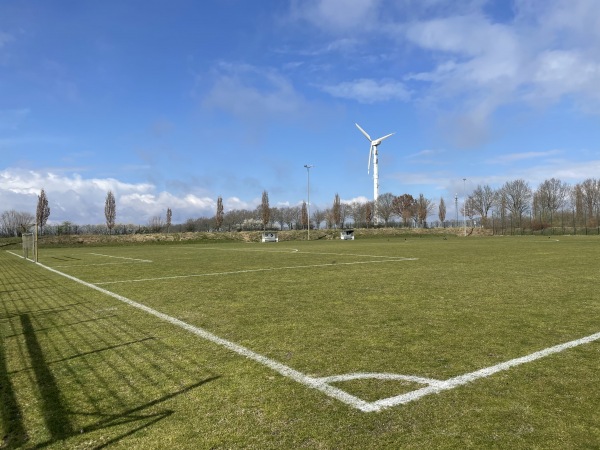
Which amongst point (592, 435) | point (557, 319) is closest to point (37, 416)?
point (592, 435)

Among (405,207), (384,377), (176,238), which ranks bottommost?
(176,238)

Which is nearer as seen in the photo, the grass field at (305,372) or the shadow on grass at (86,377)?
the grass field at (305,372)

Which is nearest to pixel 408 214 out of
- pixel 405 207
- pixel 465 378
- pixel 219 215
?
pixel 405 207

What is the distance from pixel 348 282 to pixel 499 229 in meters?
90.3

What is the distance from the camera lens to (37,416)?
374 cm

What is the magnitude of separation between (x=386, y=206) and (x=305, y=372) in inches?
4704

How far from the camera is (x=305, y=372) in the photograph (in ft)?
15.7

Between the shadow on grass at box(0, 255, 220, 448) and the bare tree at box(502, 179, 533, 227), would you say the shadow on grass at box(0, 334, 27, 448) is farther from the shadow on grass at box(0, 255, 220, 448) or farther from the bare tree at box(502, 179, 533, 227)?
the bare tree at box(502, 179, 533, 227)

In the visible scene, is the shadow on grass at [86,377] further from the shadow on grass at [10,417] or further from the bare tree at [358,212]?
the bare tree at [358,212]

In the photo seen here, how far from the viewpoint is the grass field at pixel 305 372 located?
3383mm

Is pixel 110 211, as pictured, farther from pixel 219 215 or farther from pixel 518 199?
pixel 518 199

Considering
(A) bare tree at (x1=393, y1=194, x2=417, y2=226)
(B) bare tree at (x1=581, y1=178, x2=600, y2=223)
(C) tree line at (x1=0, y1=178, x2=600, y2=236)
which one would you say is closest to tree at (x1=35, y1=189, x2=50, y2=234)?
(C) tree line at (x1=0, y1=178, x2=600, y2=236)

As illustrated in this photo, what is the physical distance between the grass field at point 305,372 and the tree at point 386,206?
107269mm

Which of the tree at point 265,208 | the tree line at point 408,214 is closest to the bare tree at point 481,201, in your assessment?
the tree line at point 408,214
